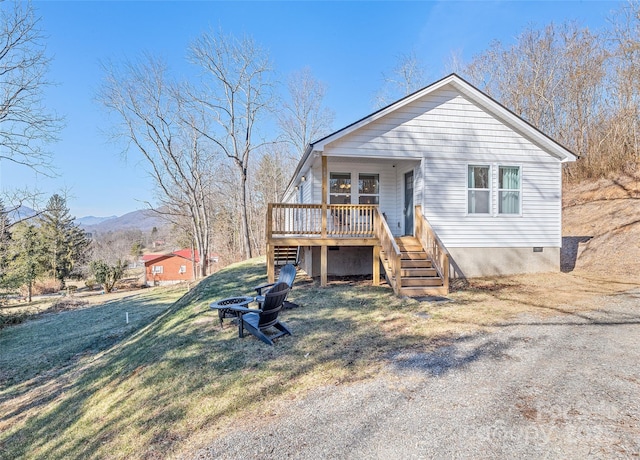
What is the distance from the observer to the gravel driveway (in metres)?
2.74

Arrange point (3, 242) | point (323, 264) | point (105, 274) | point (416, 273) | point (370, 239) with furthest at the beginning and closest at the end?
1. point (105, 274)
2. point (3, 242)
3. point (323, 264)
4. point (370, 239)
5. point (416, 273)

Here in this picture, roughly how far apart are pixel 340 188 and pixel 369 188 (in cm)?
99

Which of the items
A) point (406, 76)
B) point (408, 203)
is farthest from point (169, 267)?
point (408, 203)

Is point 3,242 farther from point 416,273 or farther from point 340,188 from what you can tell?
point 416,273

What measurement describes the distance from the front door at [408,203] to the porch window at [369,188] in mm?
893

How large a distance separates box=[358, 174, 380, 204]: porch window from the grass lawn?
9.61 ft

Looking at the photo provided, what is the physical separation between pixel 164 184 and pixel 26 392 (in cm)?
2487

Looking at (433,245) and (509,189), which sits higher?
(509,189)

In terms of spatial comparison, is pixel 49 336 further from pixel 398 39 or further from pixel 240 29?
pixel 398 39

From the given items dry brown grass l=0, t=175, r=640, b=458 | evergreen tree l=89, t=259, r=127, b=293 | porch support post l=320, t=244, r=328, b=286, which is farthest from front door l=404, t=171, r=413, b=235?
evergreen tree l=89, t=259, r=127, b=293

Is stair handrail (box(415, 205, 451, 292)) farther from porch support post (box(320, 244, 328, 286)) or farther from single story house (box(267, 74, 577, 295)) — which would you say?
porch support post (box(320, 244, 328, 286))

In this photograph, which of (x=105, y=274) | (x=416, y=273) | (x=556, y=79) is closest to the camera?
(x=416, y=273)

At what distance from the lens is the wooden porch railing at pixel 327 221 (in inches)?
356

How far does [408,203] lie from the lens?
34.7 feet
